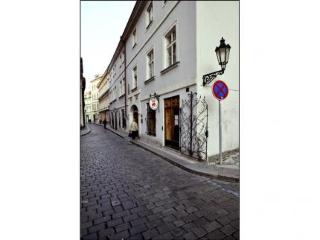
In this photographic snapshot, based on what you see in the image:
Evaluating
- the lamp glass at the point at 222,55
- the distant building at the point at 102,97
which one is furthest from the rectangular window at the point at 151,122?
the lamp glass at the point at 222,55

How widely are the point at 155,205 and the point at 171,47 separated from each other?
6.33m

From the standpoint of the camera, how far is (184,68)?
6.31 meters

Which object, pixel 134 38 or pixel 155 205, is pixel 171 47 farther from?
pixel 155 205

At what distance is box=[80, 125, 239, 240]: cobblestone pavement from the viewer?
215 centimetres

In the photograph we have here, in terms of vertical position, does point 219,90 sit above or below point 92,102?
above

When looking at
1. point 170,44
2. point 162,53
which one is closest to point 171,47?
point 170,44

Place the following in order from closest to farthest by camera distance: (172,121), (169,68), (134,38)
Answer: (169,68), (172,121), (134,38)

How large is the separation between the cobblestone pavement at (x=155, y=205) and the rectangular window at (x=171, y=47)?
4.78 meters

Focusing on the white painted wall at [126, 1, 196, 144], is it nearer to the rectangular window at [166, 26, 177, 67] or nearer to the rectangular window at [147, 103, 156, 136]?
the rectangular window at [166, 26, 177, 67]

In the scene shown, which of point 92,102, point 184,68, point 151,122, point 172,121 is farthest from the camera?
point 151,122

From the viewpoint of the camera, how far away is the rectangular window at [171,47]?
289 inches

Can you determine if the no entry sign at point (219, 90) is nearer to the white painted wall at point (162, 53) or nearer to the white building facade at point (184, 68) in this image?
the white building facade at point (184, 68)
